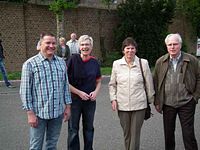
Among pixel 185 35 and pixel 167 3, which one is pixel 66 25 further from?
pixel 185 35

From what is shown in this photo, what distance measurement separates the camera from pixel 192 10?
84.1 feet

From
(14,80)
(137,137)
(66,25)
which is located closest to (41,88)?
(137,137)

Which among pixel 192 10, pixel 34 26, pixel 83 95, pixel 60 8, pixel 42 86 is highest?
pixel 192 10

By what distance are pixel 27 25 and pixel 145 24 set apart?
666 centimetres

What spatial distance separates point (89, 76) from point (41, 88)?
92 cm

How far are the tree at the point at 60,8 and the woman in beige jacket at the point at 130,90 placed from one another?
12.8 metres

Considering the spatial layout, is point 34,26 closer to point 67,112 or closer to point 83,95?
point 83,95

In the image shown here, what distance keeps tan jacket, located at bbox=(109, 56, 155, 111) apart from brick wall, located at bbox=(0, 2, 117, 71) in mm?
13546

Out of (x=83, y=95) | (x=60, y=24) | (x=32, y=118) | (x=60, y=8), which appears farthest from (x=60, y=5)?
(x=32, y=118)

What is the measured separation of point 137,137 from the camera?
4.75 metres

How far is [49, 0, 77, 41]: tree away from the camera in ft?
55.6

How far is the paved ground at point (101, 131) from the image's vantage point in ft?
18.7

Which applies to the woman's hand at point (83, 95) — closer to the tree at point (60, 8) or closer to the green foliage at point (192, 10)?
the tree at point (60, 8)

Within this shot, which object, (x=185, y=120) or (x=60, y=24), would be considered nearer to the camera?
(x=185, y=120)
